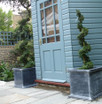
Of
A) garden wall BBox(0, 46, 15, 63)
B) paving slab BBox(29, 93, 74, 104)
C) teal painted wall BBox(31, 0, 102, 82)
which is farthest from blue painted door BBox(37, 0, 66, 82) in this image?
garden wall BBox(0, 46, 15, 63)

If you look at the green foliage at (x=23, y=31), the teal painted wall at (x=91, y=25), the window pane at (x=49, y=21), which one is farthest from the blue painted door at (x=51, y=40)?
the green foliage at (x=23, y=31)

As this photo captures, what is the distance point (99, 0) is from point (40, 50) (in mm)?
2476

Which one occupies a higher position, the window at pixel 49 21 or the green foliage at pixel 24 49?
the window at pixel 49 21

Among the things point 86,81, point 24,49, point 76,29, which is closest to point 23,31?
point 24,49

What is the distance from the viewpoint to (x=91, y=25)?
470 cm

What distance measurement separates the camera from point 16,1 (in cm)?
1202

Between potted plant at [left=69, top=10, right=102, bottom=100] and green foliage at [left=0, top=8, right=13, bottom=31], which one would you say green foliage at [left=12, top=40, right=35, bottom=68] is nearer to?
potted plant at [left=69, top=10, right=102, bottom=100]

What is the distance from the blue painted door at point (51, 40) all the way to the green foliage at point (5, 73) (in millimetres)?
2803

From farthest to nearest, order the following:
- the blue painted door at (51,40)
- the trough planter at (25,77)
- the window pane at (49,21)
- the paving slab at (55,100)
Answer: the trough planter at (25,77) → the window pane at (49,21) → the blue painted door at (51,40) → the paving slab at (55,100)

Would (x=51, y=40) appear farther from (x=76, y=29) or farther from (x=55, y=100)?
(x=55, y=100)

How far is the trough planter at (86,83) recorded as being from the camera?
3693 mm

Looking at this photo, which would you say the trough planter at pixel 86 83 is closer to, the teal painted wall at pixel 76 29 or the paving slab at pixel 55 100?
the paving slab at pixel 55 100

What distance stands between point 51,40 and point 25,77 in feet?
5.27

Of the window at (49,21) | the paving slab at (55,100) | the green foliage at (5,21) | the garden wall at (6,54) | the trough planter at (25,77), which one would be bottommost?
the paving slab at (55,100)
